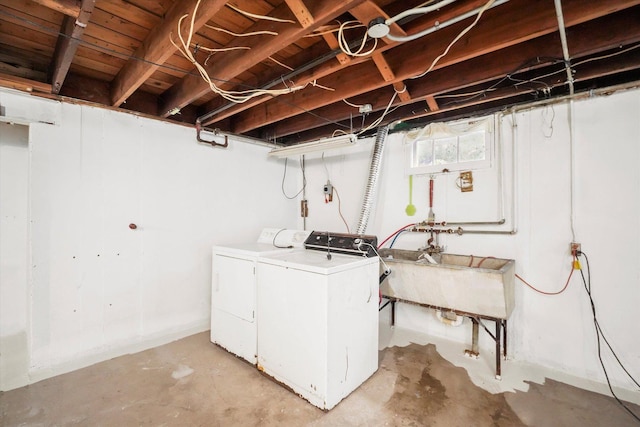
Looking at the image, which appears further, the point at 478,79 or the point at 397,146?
the point at 397,146

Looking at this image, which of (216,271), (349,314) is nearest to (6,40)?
(216,271)

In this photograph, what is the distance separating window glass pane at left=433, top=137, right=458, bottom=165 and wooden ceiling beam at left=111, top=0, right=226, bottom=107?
2.35 m

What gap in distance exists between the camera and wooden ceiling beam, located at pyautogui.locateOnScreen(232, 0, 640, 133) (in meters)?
1.35

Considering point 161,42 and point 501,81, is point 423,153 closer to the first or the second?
point 501,81

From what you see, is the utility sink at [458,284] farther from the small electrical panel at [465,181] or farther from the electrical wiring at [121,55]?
the electrical wiring at [121,55]

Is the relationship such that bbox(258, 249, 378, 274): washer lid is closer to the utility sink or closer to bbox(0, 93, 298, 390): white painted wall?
the utility sink

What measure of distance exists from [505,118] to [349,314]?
2.27 meters

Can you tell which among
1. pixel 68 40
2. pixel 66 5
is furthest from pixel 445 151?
pixel 68 40

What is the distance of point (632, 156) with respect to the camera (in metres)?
1.97

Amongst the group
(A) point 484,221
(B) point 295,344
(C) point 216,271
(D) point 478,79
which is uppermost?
(D) point 478,79

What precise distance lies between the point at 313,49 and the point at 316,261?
151 centimetres

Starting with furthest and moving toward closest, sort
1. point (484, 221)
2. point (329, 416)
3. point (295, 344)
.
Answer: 1. point (484, 221)
2. point (295, 344)
3. point (329, 416)

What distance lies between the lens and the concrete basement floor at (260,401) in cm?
170

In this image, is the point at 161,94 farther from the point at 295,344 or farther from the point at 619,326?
the point at 619,326
